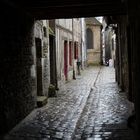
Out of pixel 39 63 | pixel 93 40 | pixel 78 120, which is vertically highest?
pixel 93 40

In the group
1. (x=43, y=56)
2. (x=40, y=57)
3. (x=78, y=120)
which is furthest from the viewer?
(x=43, y=56)

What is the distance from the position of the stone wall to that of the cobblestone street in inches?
13.8

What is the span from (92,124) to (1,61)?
270cm

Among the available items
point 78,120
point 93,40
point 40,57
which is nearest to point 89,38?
point 93,40

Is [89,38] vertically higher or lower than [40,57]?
higher

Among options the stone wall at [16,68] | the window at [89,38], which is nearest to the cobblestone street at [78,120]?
the stone wall at [16,68]

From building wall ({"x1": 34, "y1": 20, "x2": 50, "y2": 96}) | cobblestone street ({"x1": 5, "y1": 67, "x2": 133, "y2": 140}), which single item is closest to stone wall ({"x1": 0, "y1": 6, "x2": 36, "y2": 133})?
cobblestone street ({"x1": 5, "y1": 67, "x2": 133, "y2": 140})

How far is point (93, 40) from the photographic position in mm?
46531

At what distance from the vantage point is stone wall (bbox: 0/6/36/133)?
28.7 feet

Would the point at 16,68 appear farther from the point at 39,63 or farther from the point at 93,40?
the point at 93,40

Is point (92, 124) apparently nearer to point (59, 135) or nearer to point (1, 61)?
point (59, 135)

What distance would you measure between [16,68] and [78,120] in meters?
2.05

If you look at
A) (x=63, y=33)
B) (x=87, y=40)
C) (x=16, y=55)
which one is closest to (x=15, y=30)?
(x=16, y=55)

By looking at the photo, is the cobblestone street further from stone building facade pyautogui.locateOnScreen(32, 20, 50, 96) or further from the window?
the window
